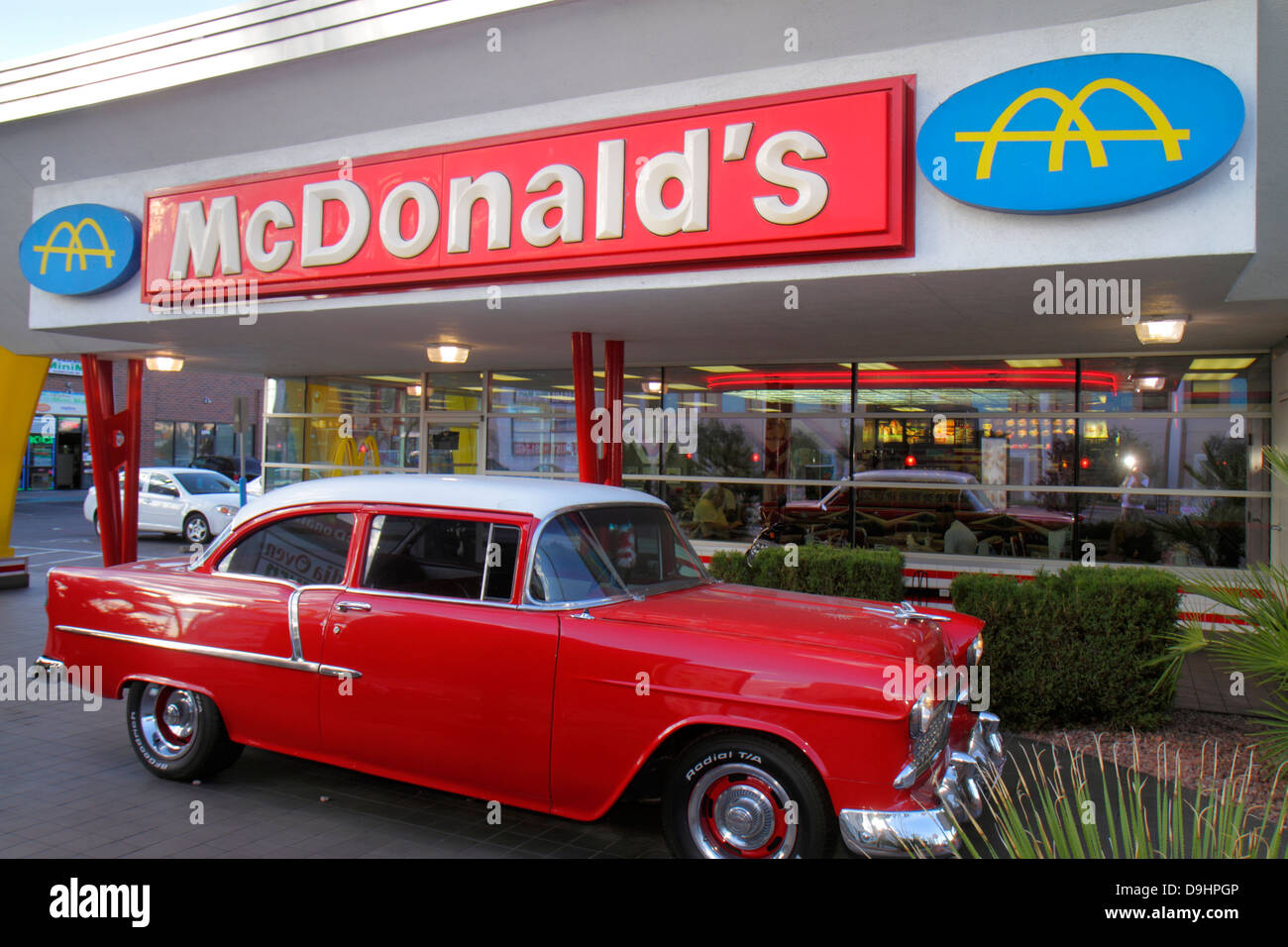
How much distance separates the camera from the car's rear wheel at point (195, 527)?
19609 millimetres

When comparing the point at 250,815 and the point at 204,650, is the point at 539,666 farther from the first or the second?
the point at 204,650

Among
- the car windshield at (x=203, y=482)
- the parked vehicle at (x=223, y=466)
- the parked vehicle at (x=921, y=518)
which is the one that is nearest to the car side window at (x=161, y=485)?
the car windshield at (x=203, y=482)

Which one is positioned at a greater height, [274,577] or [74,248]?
[74,248]

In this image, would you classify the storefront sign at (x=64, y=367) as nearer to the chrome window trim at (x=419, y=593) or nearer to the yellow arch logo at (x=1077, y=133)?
the chrome window trim at (x=419, y=593)

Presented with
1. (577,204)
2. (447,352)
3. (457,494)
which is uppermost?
(577,204)

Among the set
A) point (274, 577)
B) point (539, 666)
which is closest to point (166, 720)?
point (274, 577)

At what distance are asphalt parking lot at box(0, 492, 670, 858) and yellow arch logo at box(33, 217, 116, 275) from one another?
523cm

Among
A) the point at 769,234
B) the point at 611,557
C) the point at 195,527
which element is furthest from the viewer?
the point at 195,527

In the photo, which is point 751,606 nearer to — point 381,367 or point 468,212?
point 468,212

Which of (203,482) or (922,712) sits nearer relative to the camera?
(922,712)

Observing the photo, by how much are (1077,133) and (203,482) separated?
19.4m

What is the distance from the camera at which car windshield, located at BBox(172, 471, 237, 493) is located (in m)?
20.4

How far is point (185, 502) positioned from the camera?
65.2 feet
